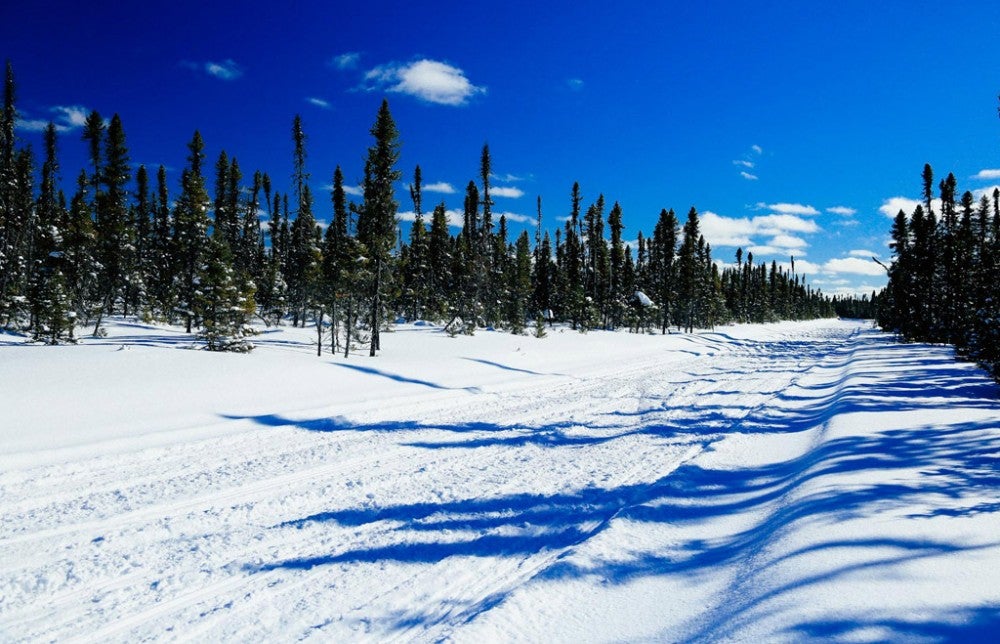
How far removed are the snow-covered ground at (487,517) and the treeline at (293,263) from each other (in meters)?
13.2

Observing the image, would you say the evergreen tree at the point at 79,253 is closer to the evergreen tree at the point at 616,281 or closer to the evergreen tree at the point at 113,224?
the evergreen tree at the point at 113,224

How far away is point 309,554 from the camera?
441 centimetres

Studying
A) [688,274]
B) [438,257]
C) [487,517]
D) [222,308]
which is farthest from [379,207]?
[688,274]

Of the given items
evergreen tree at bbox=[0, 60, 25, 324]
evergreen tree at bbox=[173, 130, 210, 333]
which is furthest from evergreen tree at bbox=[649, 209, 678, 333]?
evergreen tree at bbox=[0, 60, 25, 324]

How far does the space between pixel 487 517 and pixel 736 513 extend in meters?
2.72

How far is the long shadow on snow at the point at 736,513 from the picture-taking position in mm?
3605

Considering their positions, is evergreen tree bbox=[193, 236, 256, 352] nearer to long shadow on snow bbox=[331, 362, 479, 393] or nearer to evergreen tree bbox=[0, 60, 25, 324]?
long shadow on snow bbox=[331, 362, 479, 393]

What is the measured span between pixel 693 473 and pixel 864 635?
4062 millimetres

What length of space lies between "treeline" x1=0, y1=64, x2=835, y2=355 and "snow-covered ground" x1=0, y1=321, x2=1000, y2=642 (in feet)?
43.3

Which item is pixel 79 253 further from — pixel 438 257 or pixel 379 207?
pixel 438 257

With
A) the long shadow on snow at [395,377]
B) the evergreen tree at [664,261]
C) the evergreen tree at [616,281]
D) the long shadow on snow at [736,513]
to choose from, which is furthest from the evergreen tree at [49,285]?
the evergreen tree at [664,261]

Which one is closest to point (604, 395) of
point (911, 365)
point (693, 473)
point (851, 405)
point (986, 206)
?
point (851, 405)

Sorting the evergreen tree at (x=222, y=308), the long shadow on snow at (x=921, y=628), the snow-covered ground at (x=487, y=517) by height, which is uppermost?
the evergreen tree at (x=222, y=308)

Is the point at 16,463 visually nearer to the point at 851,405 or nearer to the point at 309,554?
the point at 309,554
